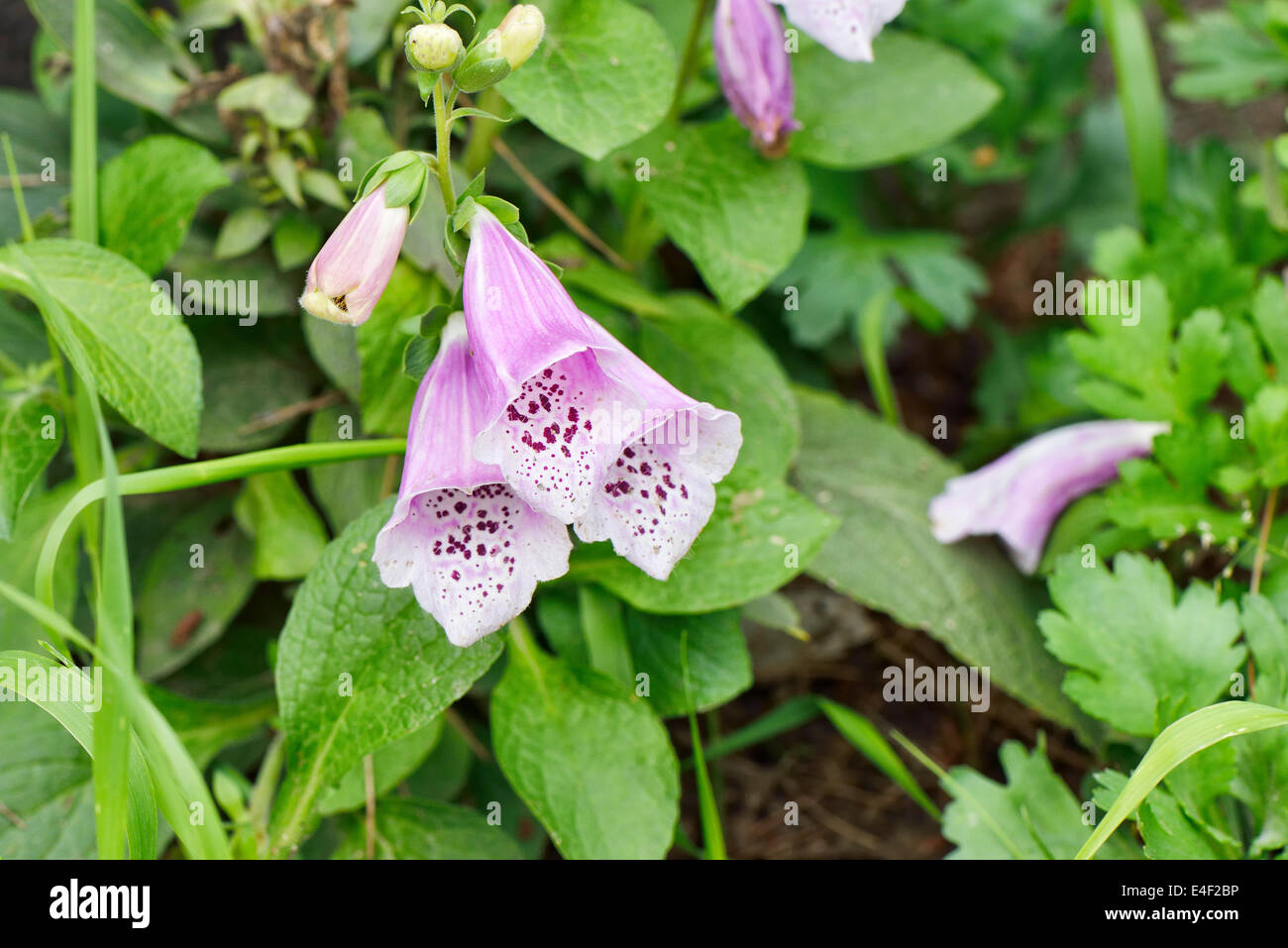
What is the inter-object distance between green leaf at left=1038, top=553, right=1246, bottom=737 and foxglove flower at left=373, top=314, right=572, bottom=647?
610 mm

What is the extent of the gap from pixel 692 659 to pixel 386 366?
1.60 feet

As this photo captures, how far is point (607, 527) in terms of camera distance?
0.94 m

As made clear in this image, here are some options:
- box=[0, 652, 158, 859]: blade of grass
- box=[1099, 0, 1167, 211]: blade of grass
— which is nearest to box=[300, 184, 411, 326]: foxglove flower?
box=[0, 652, 158, 859]: blade of grass

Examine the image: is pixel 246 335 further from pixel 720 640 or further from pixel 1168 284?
pixel 1168 284

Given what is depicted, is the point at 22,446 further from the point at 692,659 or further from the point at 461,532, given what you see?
the point at 692,659

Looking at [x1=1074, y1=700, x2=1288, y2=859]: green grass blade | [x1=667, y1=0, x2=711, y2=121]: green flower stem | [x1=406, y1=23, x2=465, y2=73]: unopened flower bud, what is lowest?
[x1=1074, y1=700, x2=1288, y2=859]: green grass blade

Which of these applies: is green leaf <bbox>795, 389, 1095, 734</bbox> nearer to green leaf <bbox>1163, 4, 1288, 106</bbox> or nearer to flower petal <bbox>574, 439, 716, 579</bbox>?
flower petal <bbox>574, 439, 716, 579</bbox>

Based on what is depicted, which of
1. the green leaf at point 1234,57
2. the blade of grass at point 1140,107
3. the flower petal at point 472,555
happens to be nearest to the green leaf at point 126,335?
the flower petal at point 472,555

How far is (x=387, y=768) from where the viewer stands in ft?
4.00

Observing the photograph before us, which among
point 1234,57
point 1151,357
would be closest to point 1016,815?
point 1151,357

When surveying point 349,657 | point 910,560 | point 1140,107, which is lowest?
point 349,657

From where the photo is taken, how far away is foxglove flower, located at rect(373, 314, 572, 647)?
0.91 metres

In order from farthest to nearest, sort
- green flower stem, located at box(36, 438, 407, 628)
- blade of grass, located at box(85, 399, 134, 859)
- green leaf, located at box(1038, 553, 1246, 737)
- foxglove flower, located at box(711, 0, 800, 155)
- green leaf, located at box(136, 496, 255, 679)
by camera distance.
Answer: green leaf, located at box(136, 496, 255, 679) → foxglove flower, located at box(711, 0, 800, 155) → green leaf, located at box(1038, 553, 1246, 737) → green flower stem, located at box(36, 438, 407, 628) → blade of grass, located at box(85, 399, 134, 859)

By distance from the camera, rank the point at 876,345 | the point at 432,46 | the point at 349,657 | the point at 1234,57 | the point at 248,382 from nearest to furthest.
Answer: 1. the point at 432,46
2. the point at 349,657
3. the point at 248,382
4. the point at 876,345
5. the point at 1234,57
